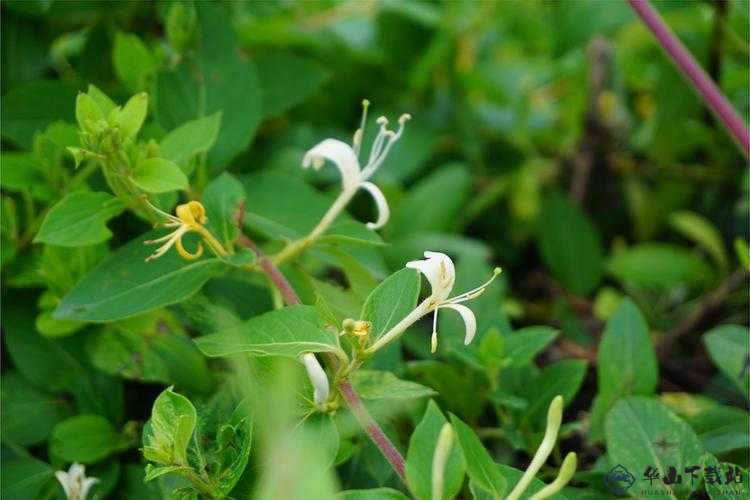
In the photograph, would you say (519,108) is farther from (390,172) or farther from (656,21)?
(656,21)

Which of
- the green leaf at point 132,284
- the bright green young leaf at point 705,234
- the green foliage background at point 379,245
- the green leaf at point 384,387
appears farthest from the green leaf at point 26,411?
the bright green young leaf at point 705,234

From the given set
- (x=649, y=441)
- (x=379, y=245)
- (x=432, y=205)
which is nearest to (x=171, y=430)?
(x=379, y=245)

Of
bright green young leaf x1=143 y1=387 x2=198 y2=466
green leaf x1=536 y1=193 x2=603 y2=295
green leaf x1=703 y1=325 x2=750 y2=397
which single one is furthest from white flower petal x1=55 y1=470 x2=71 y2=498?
green leaf x1=536 y1=193 x2=603 y2=295

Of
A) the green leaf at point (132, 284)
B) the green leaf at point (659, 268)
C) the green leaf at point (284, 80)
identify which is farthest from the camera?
the green leaf at point (659, 268)

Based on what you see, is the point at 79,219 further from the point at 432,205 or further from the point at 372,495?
the point at 432,205

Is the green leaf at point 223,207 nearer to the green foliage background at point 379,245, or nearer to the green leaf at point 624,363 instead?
the green foliage background at point 379,245

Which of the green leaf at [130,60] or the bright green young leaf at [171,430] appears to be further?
the green leaf at [130,60]
